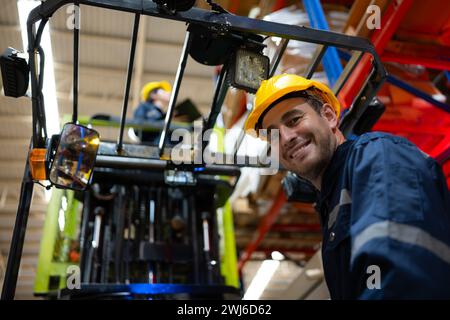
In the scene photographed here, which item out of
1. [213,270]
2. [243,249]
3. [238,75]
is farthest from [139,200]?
[243,249]

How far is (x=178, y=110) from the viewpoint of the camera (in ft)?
14.9

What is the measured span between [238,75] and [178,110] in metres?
2.39

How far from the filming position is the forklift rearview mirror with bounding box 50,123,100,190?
7.37 feet

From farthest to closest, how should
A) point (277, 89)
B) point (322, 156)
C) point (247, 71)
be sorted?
point (247, 71), point (277, 89), point (322, 156)

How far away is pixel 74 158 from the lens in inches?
91.4

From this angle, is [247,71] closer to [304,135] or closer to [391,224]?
[304,135]

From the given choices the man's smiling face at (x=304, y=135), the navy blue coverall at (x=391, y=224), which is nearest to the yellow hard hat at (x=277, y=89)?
the man's smiling face at (x=304, y=135)

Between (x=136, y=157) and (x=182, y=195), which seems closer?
(x=136, y=157)

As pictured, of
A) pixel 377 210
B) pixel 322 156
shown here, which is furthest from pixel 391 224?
pixel 322 156

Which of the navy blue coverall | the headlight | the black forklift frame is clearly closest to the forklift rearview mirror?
the black forklift frame

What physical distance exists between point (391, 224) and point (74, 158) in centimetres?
171

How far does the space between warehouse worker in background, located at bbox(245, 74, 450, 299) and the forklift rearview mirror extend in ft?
3.62
